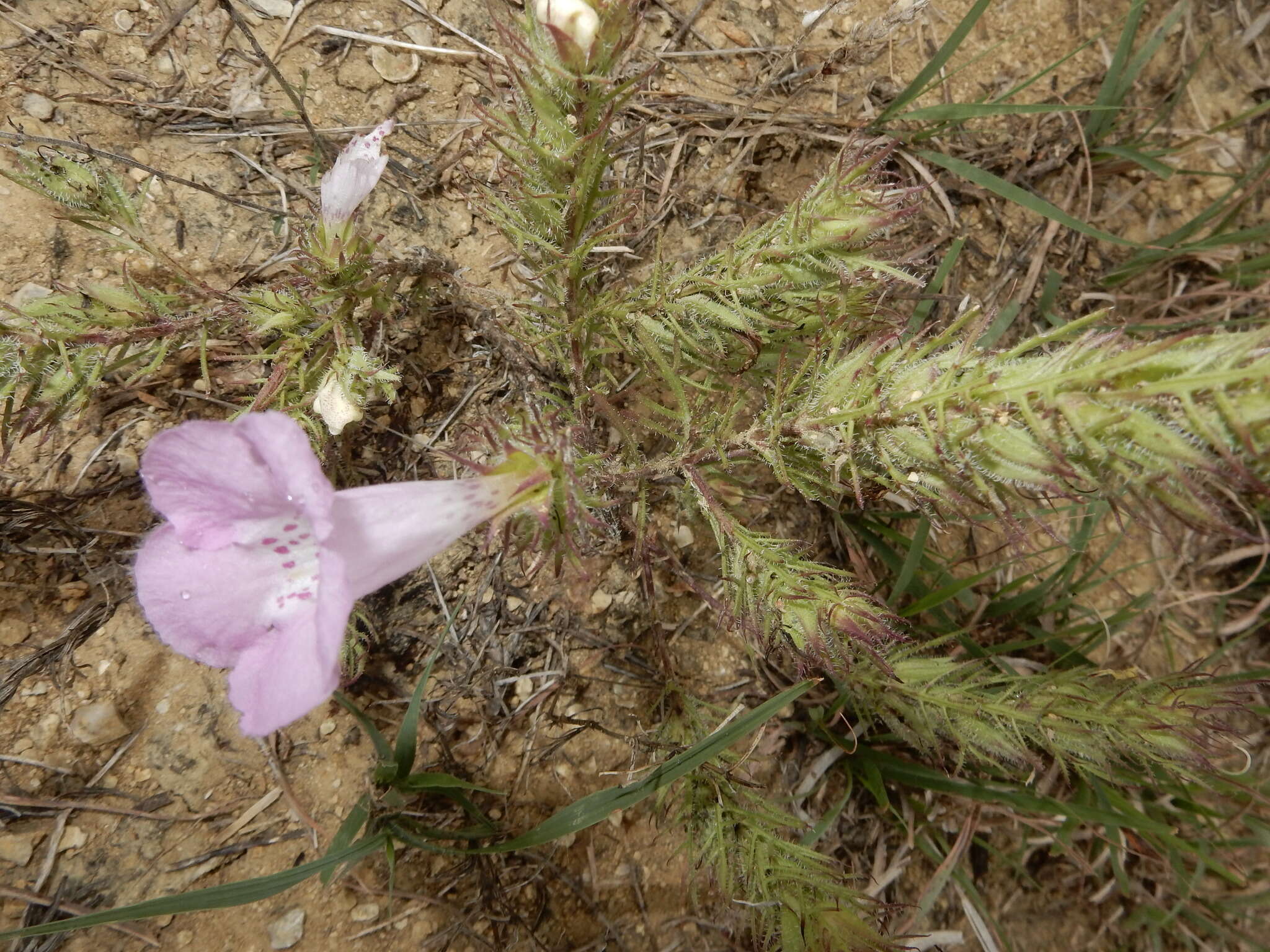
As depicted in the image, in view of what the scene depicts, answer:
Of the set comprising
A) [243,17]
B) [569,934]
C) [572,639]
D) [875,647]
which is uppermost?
[243,17]

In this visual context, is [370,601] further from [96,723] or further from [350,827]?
[96,723]

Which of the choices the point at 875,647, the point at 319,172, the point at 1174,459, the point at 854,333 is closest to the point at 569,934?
the point at 875,647

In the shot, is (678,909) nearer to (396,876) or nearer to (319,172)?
(396,876)

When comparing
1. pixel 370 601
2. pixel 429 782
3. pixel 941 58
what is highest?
pixel 941 58

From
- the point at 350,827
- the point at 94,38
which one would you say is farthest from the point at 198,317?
the point at 350,827

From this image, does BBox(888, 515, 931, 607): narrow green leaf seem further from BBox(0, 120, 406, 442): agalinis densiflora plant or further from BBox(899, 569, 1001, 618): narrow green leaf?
BBox(0, 120, 406, 442): agalinis densiflora plant

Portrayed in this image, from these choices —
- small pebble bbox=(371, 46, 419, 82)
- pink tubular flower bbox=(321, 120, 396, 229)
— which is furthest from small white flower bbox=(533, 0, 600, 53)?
small pebble bbox=(371, 46, 419, 82)
